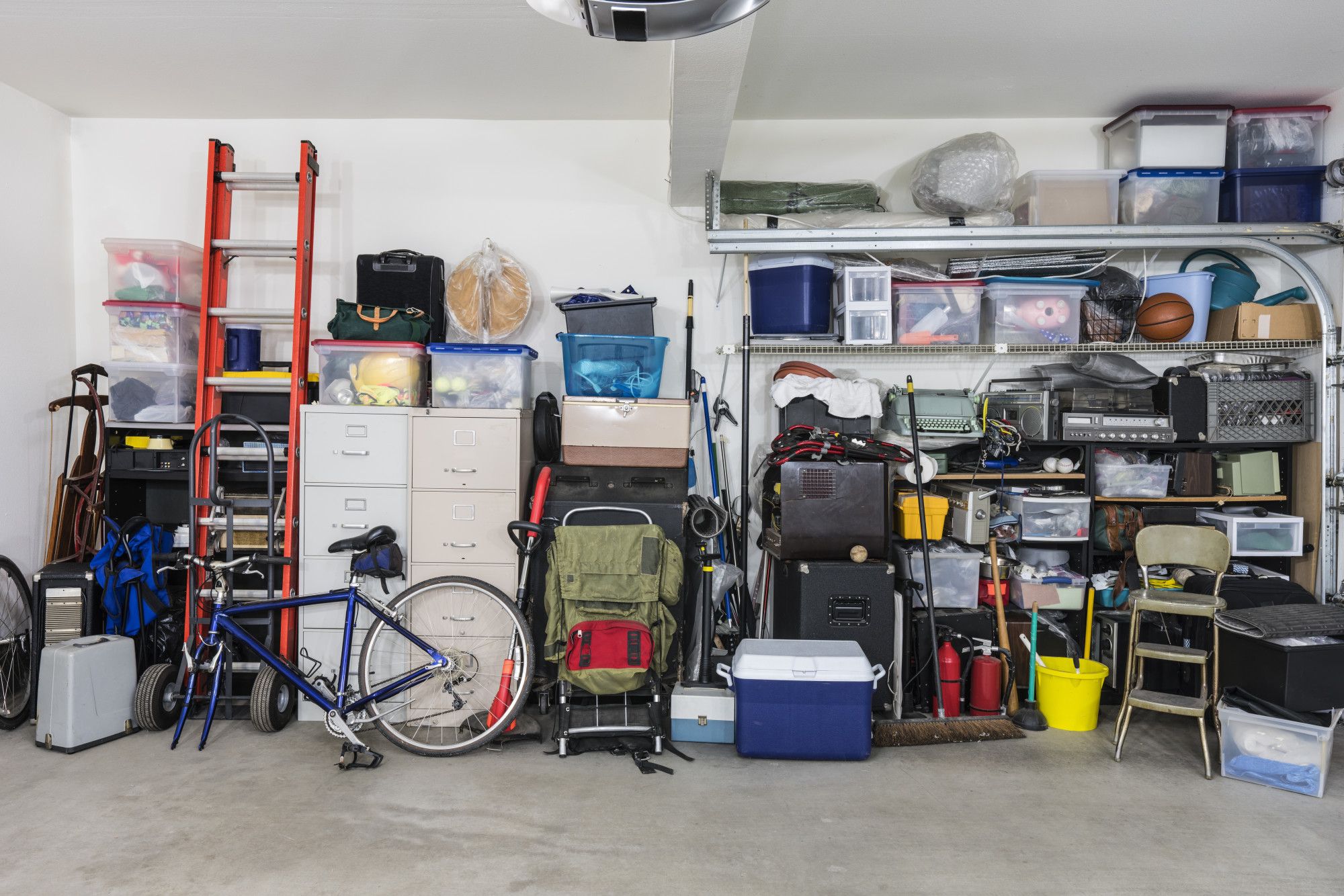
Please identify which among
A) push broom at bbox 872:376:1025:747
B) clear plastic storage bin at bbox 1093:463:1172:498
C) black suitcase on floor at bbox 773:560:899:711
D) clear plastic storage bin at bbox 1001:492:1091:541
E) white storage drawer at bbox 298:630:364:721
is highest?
clear plastic storage bin at bbox 1093:463:1172:498

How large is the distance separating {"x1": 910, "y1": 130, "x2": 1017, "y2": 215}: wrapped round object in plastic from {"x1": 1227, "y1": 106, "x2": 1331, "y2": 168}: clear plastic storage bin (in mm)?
1201

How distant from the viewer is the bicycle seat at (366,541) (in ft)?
10.1

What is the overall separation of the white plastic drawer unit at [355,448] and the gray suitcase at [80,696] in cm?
107

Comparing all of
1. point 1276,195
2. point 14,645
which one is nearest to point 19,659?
point 14,645

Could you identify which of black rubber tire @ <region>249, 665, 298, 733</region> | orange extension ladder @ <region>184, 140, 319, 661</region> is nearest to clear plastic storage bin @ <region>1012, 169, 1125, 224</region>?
orange extension ladder @ <region>184, 140, 319, 661</region>

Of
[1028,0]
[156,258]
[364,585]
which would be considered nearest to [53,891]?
[364,585]

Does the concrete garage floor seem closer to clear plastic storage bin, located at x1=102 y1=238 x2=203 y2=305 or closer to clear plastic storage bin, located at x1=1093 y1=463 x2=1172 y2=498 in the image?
clear plastic storage bin, located at x1=1093 y1=463 x2=1172 y2=498

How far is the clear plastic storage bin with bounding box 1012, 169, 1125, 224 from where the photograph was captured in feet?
12.3

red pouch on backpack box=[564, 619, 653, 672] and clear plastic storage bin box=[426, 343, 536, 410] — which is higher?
clear plastic storage bin box=[426, 343, 536, 410]

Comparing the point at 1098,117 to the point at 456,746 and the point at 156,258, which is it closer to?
the point at 456,746

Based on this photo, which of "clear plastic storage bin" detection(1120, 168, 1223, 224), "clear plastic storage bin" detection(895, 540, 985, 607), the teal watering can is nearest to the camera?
"clear plastic storage bin" detection(895, 540, 985, 607)

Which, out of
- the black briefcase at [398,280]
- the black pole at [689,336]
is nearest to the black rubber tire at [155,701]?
the black briefcase at [398,280]

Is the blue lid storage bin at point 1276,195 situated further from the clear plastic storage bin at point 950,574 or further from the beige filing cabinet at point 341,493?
the beige filing cabinet at point 341,493

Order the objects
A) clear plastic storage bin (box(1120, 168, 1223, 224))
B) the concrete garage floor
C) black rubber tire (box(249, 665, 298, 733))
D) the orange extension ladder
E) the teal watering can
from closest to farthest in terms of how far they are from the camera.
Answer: the concrete garage floor, black rubber tire (box(249, 665, 298, 733)), the orange extension ladder, clear plastic storage bin (box(1120, 168, 1223, 224)), the teal watering can
